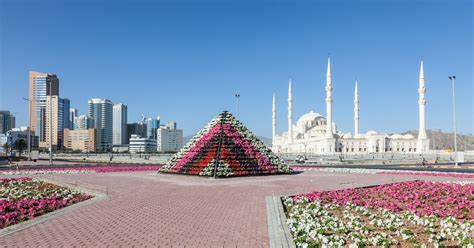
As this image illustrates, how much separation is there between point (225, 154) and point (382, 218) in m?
13.7

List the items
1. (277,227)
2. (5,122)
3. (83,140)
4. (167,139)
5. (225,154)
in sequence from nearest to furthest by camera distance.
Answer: (277,227)
(225,154)
(83,140)
(5,122)
(167,139)

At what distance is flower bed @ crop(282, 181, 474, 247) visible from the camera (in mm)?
8038

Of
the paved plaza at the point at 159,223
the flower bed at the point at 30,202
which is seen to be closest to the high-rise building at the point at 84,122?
the flower bed at the point at 30,202

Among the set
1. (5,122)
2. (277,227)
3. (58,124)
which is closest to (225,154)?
(277,227)

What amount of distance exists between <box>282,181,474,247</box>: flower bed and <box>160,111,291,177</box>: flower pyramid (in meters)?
8.45

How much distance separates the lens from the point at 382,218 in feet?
34.6

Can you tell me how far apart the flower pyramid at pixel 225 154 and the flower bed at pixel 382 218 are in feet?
27.7

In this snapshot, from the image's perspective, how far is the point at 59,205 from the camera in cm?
1227

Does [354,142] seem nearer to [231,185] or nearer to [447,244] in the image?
[231,185]

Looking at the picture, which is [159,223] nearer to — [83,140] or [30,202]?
[30,202]

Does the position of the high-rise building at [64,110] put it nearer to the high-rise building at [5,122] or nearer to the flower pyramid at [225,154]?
the high-rise building at [5,122]

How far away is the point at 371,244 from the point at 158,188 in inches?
447

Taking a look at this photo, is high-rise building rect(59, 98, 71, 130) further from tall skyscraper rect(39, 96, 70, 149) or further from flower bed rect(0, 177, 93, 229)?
flower bed rect(0, 177, 93, 229)

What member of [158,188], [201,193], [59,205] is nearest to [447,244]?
[201,193]
